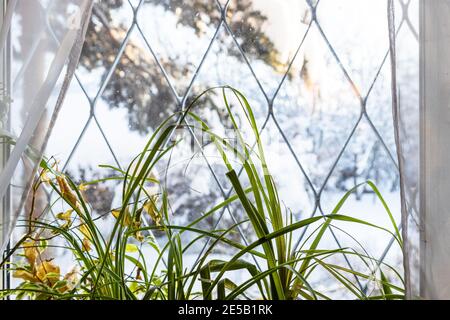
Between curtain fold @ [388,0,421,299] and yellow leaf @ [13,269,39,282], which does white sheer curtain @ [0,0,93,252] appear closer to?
yellow leaf @ [13,269,39,282]

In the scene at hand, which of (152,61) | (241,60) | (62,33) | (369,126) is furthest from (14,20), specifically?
(369,126)

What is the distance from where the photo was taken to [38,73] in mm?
698

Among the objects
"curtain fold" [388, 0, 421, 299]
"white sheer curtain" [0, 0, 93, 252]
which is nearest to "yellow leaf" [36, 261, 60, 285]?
"white sheer curtain" [0, 0, 93, 252]

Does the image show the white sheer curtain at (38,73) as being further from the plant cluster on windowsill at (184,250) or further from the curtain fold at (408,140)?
the curtain fold at (408,140)

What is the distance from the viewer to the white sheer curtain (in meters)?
0.67

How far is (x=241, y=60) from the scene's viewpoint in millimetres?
921

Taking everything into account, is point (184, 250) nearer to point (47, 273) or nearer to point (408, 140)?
point (47, 273)

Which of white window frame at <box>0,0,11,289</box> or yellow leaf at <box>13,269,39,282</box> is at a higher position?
white window frame at <box>0,0,11,289</box>

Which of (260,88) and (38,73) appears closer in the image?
(38,73)

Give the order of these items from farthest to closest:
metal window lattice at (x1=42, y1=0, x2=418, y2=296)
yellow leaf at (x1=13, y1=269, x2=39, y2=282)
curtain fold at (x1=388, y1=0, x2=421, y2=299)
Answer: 1. metal window lattice at (x1=42, y1=0, x2=418, y2=296)
2. yellow leaf at (x1=13, y1=269, x2=39, y2=282)
3. curtain fold at (x1=388, y1=0, x2=421, y2=299)

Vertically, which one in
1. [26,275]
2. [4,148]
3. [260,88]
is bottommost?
[26,275]

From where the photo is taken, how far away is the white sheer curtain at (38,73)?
674 millimetres

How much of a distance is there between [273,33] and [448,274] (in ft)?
1.61

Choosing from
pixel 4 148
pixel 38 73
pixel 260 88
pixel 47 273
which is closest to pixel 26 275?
pixel 47 273
